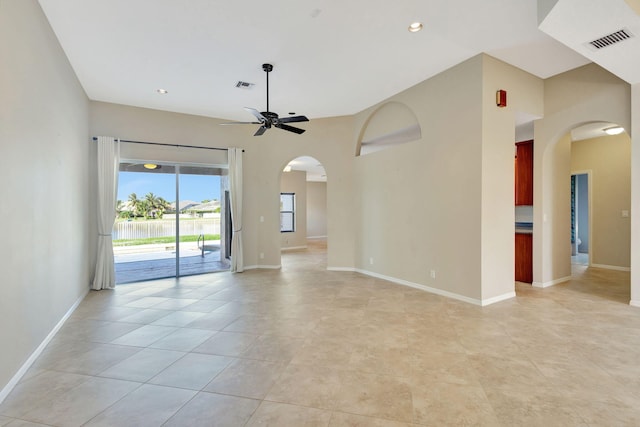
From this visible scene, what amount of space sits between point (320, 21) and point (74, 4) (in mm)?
2406

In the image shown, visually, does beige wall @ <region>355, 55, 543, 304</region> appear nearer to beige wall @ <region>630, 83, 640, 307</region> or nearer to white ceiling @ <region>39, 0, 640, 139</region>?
white ceiling @ <region>39, 0, 640, 139</region>

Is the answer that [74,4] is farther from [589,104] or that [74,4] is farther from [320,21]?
[589,104]

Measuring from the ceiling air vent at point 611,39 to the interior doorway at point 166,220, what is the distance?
20.4 ft

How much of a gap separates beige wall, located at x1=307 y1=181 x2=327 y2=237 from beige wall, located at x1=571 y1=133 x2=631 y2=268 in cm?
912

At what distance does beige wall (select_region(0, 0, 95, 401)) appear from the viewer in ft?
7.41

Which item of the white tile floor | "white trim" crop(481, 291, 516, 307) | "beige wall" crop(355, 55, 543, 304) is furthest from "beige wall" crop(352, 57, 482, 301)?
the white tile floor

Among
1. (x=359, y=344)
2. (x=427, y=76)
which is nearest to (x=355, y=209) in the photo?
(x=427, y=76)

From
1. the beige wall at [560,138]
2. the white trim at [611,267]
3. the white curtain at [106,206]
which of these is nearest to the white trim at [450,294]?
the beige wall at [560,138]

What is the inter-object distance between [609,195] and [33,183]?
10.0 metres

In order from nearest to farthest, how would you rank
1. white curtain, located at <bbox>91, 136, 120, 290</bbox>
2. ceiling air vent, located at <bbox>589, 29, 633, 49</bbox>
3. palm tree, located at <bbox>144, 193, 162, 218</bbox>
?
1. ceiling air vent, located at <bbox>589, 29, 633, 49</bbox>
2. white curtain, located at <bbox>91, 136, 120, 290</bbox>
3. palm tree, located at <bbox>144, 193, 162, 218</bbox>

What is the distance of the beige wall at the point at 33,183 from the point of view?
88.9 inches

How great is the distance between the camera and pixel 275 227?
7023mm

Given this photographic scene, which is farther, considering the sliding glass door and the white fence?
the sliding glass door

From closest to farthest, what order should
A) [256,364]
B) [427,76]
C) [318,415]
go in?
1. [318,415]
2. [256,364]
3. [427,76]
